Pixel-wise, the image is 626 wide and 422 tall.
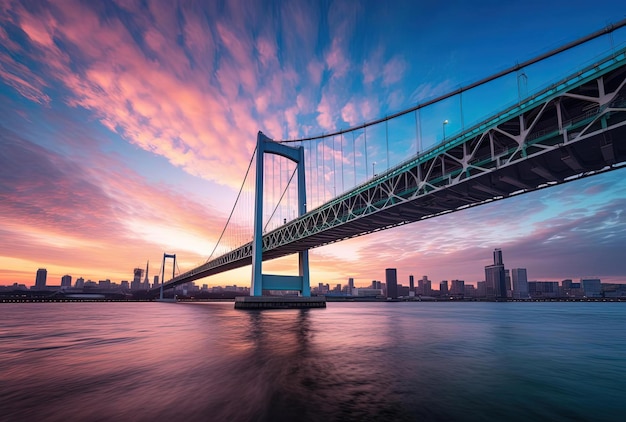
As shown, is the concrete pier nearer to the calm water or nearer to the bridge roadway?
the bridge roadway

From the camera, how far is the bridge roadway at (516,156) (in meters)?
16.6

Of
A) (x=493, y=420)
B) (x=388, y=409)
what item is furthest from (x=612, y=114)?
(x=388, y=409)

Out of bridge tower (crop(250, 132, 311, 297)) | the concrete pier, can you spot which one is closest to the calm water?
bridge tower (crop(250, 132, 311, 297))

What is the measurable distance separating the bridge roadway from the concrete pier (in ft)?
62.0

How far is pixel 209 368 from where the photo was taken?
Result: 12.1 metres

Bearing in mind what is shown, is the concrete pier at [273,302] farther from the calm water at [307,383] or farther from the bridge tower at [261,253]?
the calm water at [307,383]

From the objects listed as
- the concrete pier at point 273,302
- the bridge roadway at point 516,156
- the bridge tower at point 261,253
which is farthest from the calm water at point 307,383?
the concrete pier at point 273,302

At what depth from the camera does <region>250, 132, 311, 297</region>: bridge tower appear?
1882 inches

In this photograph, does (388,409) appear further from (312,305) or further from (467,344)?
(312,305)

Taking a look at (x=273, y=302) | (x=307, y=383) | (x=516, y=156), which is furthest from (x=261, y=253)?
(x=307, y=383)

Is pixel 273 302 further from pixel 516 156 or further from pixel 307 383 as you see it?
pixel 307 383

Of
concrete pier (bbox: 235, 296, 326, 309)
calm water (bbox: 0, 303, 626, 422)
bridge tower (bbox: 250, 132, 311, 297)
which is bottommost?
concrete pier (bbox: 235, 296, 326, 309)

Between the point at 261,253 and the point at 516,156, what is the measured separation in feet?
123

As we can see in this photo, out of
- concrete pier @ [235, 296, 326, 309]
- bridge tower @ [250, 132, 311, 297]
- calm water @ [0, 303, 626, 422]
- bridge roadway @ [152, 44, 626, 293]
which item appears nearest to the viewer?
calm water @ [0, 303, 626, 422]
